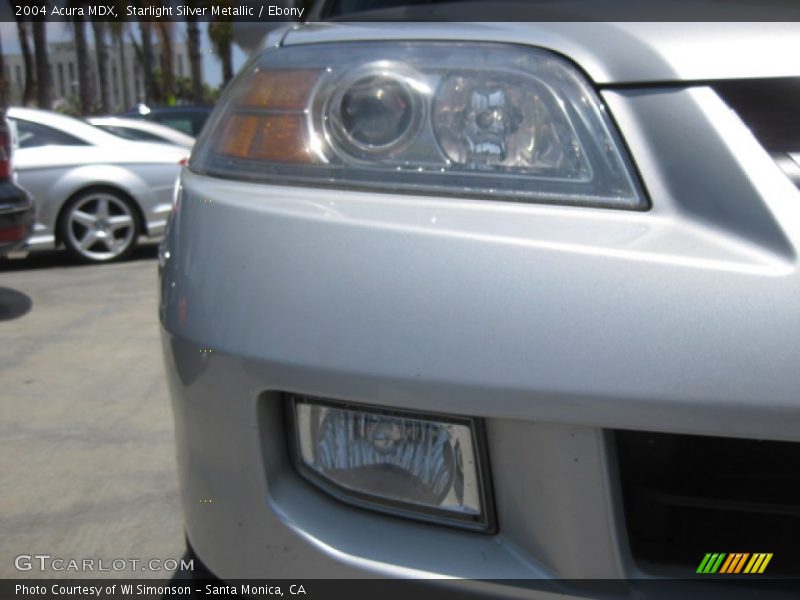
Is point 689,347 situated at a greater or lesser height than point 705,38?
lesser

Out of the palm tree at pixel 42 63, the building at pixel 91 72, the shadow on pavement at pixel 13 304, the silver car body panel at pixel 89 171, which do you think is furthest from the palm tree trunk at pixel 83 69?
the shadow on pavement at pixel 13 304

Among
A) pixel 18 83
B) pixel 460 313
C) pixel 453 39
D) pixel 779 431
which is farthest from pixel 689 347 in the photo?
pixel 18 83

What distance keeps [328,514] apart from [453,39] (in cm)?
73

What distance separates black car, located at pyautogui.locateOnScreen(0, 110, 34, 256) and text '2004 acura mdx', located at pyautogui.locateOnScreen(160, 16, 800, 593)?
4.46m

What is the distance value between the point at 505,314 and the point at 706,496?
387 mm

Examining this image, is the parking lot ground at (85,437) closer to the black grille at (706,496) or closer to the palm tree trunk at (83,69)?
the black grille at (706,496)

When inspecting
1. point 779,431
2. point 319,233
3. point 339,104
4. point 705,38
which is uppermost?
point 705,38

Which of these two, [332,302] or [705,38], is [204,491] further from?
[705,38]

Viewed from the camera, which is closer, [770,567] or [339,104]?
A: [770,567]

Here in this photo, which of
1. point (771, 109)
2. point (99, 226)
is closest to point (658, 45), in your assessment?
point (771, 109)

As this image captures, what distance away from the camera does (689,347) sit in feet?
3.71

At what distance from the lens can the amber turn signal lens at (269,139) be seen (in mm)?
1462

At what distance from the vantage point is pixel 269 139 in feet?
4.88

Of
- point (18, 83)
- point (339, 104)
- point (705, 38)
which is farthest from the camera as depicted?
point (18, 83)
